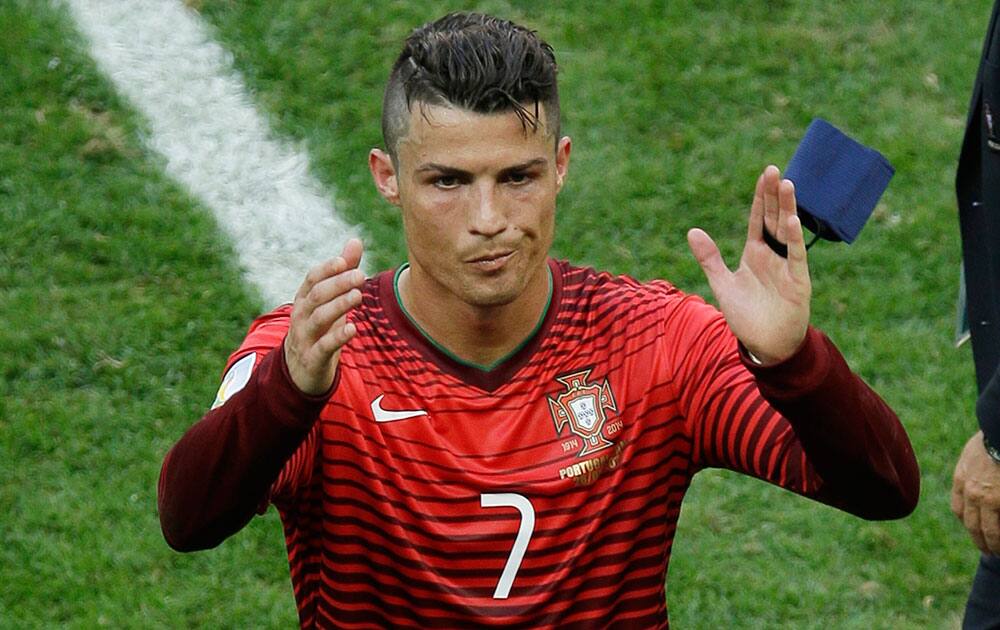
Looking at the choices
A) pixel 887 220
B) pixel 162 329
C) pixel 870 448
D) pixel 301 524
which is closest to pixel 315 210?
pixel 162 329

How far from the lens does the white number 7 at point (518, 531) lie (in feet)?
13.5

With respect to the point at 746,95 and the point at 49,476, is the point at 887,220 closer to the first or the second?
the point at 746,95

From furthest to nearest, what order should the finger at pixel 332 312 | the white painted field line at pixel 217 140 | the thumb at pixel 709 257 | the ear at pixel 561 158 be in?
1. the white painted field line at pixel 217 140
2. the ear at pixel 561 158
3. the thumb at pixel 709 257
4. the finger at pixel 332 312

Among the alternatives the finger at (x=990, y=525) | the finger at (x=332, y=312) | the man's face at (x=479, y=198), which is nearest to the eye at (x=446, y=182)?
the man's face at (x=479, y=198)

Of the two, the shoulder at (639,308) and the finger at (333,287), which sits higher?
the finger at (333,287)

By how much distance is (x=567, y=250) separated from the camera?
7.51m

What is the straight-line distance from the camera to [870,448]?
12.3 feet

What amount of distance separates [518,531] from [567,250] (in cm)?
348

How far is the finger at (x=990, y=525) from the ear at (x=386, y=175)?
1.56 m

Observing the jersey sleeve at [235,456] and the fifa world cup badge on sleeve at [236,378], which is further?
the fifa world cup badge on sleeve at [236,378]

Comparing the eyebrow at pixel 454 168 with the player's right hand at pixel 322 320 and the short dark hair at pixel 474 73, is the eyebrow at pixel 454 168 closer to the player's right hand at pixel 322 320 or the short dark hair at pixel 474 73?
the short dark hair at pixel 474 73

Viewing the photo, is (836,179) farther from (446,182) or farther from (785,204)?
(446,182)

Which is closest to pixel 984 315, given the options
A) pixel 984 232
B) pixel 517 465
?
pixel 984 232

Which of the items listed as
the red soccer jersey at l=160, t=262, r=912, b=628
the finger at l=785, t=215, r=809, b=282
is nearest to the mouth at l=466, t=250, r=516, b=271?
the red soccer jersey at l=160, t=262, r=912, b=628
